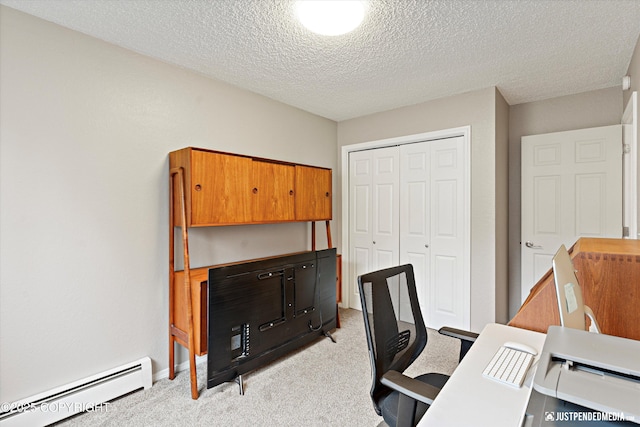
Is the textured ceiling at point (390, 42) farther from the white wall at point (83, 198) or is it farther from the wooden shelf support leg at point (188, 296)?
the wooden shelf support leg at point (188, 296)

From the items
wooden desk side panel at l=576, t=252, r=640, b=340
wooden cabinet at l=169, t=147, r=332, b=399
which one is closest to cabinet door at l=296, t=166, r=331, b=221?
wooden cabinet at l=169, t=147, r=332, b=399

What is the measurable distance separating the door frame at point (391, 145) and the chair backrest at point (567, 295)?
2.01 m

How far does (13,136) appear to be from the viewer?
1.76 metres

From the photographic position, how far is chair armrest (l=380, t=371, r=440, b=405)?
105 centimetres

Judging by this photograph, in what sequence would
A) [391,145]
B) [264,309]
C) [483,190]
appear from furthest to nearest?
1. [391,145]
2. [483,190]
3. [264,309]

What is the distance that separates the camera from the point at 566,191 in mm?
3012

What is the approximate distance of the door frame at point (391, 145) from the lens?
308cm

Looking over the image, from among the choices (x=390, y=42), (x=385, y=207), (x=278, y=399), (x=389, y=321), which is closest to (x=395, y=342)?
(x=389, y=321)

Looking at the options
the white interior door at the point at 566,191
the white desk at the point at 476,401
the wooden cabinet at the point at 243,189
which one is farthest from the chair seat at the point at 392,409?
the white interior door at the point at 566,191

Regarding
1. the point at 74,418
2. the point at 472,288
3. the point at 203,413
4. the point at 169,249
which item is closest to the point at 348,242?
the point at 472,288

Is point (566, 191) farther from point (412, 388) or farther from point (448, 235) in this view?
point (412, 388)

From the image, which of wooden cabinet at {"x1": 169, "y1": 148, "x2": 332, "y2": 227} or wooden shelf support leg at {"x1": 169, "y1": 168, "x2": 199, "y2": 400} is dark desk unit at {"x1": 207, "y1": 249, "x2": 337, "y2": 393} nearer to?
wooden shelf support leg at {"x1": 169, "y1": 168, "x2": 199, "y2": 400}

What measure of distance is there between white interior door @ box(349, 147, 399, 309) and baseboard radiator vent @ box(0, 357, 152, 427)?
248 cm

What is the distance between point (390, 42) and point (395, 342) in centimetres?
189
